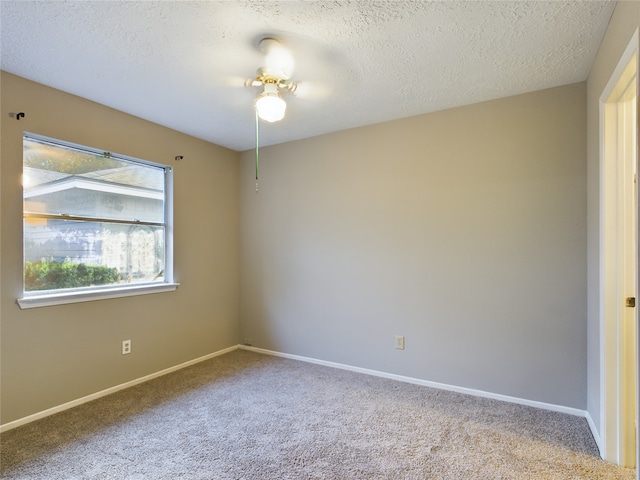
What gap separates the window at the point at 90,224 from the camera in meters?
2.53

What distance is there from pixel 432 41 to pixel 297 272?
2535 mm

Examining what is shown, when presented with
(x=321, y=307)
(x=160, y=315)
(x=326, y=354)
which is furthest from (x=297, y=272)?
(x=160, y=315)

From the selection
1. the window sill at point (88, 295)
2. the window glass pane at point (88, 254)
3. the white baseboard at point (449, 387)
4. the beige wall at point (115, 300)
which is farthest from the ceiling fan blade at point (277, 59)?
the white baseboard at point (449, 387)

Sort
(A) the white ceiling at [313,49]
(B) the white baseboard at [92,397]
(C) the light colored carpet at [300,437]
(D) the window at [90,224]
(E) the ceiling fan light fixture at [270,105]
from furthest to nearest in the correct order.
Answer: (D) the window at [90,224] → (B) the white baseboard at [92,397] → (E) the ceiling fan light fixture at [270,105] → (C) the light colored carpet at [300,437] → (A) the white ceiling at [313,49]

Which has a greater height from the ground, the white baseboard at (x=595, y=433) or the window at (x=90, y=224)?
the window at (x=90, y=224)

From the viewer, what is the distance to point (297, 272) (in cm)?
381

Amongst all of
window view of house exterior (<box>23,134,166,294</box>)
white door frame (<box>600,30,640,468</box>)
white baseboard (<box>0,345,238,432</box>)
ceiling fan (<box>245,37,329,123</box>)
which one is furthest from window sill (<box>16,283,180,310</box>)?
white door frame (<box>600,30,640,468</box>)

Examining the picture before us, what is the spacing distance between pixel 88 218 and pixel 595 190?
3778mm

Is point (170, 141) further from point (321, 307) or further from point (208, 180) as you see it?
point (321, 307)

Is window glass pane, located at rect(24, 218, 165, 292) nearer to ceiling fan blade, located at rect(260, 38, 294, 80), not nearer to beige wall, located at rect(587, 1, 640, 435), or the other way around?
→ ceiling fan blade, located at rect(260, 38, 294, 80)

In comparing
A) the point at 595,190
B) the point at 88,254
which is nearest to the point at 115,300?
the point at 88,254

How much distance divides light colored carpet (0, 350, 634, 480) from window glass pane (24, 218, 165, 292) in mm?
995

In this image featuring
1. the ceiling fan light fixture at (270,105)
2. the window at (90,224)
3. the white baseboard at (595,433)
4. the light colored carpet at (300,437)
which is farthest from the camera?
the window at (90,224)

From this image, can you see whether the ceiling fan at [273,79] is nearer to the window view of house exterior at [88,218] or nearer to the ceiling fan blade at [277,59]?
the ceiling fan blade at [277,59]
